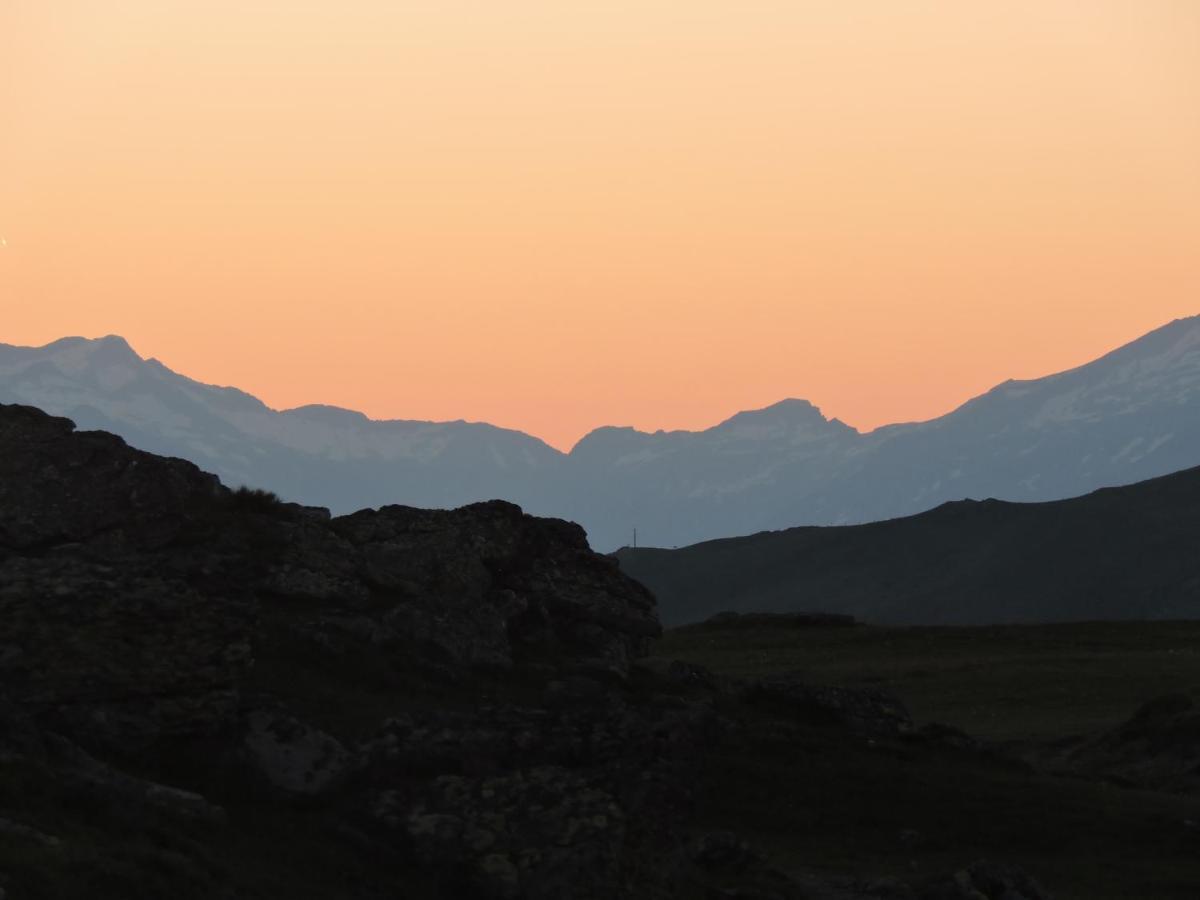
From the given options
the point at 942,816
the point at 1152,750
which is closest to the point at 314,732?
the point at 942,816

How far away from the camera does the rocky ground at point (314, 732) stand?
2222 cm

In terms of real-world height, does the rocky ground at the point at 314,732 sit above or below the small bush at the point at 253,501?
below

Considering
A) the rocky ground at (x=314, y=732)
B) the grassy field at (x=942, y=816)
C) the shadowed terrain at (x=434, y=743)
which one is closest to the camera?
→ the rocky ground at (x=314, y=732)

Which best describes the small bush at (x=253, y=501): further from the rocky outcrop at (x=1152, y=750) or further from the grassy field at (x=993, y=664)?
the grassy field at (x=993, y=664)

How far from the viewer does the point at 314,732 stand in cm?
2595

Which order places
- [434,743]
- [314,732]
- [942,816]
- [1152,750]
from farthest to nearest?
[1152,750], [942,816], [314,732], [434,743]

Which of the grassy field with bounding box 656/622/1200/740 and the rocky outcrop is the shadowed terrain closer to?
the rocky outcrop

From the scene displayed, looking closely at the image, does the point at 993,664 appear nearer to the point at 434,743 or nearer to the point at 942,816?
the point at 942,816

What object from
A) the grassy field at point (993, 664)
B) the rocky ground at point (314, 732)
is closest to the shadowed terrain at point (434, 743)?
the rocky ground at point (314, 732)

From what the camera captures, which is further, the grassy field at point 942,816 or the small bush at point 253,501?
the small bush at point 253,501

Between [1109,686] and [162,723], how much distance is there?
37354 millimetres

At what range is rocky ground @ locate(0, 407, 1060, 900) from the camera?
22.2m

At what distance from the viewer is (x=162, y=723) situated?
1001 inches

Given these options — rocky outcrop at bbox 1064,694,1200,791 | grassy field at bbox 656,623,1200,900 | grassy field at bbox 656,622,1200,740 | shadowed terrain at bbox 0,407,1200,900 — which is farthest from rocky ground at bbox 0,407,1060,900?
grassy field at bbox 656,622,1200,740
